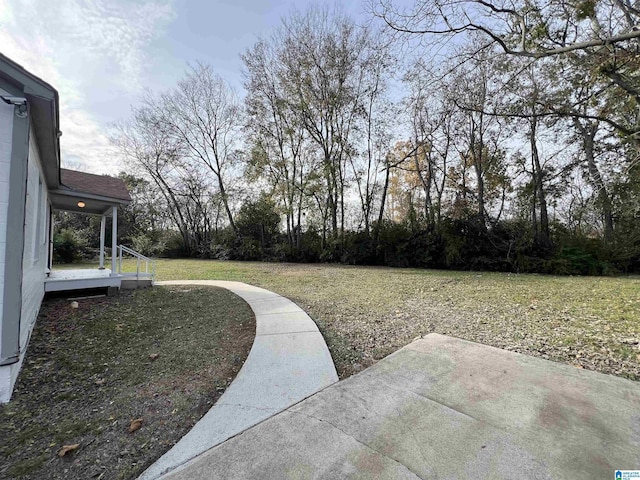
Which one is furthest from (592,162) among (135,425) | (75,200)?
(75,200)

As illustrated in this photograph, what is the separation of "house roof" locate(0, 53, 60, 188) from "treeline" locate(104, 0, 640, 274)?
5.68m

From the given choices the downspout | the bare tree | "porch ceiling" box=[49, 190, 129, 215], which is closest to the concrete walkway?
the downspout

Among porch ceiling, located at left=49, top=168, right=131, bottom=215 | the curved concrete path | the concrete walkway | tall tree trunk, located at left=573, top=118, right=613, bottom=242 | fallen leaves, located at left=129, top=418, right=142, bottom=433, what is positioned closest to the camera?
the concrete walkway

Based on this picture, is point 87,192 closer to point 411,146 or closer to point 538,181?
point 411,146

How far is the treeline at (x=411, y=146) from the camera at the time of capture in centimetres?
591

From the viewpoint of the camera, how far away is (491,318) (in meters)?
4.11

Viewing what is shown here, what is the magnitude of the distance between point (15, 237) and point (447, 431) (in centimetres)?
364

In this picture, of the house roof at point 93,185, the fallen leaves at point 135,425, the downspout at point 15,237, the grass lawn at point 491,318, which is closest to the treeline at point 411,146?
the grass lawn at point 491,318

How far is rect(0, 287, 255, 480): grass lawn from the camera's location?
5.36ft

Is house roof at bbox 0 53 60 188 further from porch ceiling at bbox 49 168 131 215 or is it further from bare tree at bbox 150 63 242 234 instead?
bare tree at bbox 150 63 242 234

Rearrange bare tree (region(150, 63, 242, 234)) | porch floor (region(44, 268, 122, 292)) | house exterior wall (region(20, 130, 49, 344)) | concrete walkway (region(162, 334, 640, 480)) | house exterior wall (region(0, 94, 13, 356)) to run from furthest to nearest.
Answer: bare tree (region(150, 63, 242, 234)) → porch floor (region(44, 268, 122, 292)) → house exterior wall (region(20, 130, 49, 344)) → house exterior wall (region(0, 94, 13, 356)) → concrete walkway (region(162, 334, 640, 480))

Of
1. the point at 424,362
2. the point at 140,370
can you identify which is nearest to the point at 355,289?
the point at 424,362

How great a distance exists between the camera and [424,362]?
103 inches

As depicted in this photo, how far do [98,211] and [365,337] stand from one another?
25.5ft
